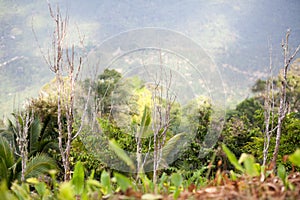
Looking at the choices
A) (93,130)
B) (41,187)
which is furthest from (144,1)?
(41,187)

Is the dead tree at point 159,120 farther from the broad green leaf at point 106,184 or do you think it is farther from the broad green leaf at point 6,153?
the broad green leaf at point 6,153

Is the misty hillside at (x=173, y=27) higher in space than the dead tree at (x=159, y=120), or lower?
higher

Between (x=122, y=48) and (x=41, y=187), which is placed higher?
(x=122, y=48)

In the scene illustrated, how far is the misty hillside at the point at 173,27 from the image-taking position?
31859 millimetres

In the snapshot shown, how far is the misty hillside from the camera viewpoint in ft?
105

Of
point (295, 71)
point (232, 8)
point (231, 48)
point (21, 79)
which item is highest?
point (232, 8)

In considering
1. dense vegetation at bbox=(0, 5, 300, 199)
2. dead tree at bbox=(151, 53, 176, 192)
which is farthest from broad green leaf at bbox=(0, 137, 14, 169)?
dead tree at bbox=(151, 53, 176, 192)

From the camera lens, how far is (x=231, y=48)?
1387 inches

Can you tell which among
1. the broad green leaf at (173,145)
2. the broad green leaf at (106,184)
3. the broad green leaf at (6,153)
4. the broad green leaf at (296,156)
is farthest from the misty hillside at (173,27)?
the broad green leaf at (296,156)

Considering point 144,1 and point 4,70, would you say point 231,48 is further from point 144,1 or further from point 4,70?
point 4,70

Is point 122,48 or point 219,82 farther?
point 122,48

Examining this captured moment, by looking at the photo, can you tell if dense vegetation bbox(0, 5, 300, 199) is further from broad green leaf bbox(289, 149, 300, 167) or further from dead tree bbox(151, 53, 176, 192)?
broad green leaf bbox(289, 149, 300, 167)

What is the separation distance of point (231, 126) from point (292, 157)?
32.3 feet

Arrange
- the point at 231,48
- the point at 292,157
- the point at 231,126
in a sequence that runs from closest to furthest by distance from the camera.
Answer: the point at 292,157
the point at 231,126
the point at 231,48
